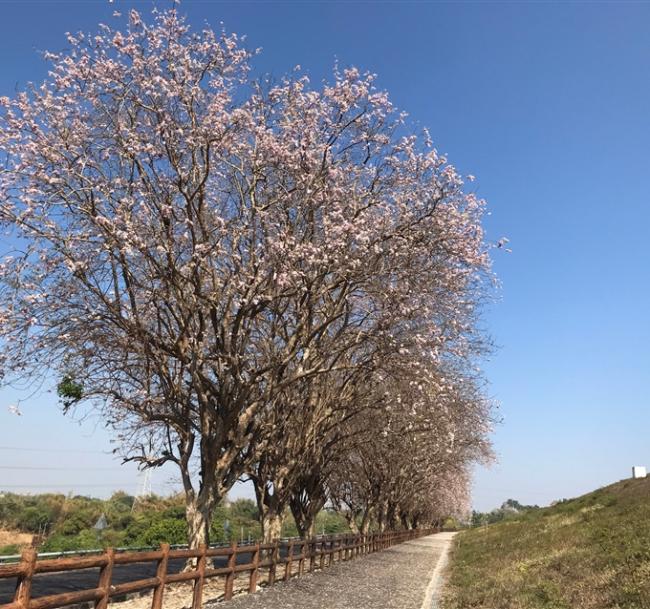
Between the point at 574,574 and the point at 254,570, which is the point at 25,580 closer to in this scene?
the point at 254,570

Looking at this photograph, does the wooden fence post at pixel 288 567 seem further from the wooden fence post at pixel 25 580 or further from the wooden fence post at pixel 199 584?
the wooden fence post at pixel 25 580

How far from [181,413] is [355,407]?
280 inches

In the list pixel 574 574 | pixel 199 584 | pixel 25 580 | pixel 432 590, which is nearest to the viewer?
pixel 25 580

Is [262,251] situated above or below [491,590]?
above

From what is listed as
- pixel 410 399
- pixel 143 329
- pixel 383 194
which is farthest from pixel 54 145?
pixel 410 399

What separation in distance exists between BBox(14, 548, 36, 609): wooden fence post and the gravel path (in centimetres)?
624

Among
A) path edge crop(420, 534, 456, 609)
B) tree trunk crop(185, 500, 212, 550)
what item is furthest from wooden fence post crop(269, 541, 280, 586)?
path edge crop(420, 534, 456, 609)

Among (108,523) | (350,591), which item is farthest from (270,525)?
(108,523)

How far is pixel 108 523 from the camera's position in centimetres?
6888

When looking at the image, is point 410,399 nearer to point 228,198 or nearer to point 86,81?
point 228,198

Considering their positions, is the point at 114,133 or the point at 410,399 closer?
the point at 114,133

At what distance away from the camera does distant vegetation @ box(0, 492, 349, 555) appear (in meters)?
43.2

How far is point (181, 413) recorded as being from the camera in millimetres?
18266

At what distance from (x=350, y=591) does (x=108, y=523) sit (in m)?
60.7
